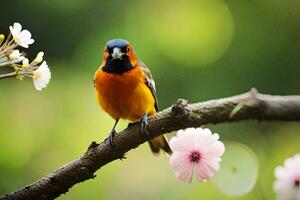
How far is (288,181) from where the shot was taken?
1.20 m

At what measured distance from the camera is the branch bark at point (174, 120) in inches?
40.3

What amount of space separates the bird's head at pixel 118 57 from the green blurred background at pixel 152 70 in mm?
851

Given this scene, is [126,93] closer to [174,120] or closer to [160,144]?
[160,144]

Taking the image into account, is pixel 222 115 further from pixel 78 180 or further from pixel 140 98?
pixel 140 98

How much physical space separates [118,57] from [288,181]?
736 mm

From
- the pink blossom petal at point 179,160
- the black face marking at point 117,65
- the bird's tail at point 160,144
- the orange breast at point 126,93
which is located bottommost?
the pink blossom petal at point 179,160

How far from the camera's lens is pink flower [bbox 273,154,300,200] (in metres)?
1.17

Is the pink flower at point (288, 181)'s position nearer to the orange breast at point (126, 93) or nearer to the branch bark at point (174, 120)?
the branch bark at point (174, 120)

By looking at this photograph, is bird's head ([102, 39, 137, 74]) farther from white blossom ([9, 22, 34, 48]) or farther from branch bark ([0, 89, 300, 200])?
white blossom ([9, 22, 34, 48])

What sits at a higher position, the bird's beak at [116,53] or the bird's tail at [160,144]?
the bird's beak at [116,53]

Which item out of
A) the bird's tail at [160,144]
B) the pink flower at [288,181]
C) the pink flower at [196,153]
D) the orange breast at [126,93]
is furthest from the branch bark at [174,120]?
the bird's tail at [160,144]

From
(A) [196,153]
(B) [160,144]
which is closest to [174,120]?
(A) [196,153]

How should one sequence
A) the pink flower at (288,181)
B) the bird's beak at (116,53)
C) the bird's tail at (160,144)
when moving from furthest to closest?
the bird's tail at (160,144), the bird's beak at (116,53), the pink flower at (288,181)

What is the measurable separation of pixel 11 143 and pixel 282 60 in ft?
A: 5.31
